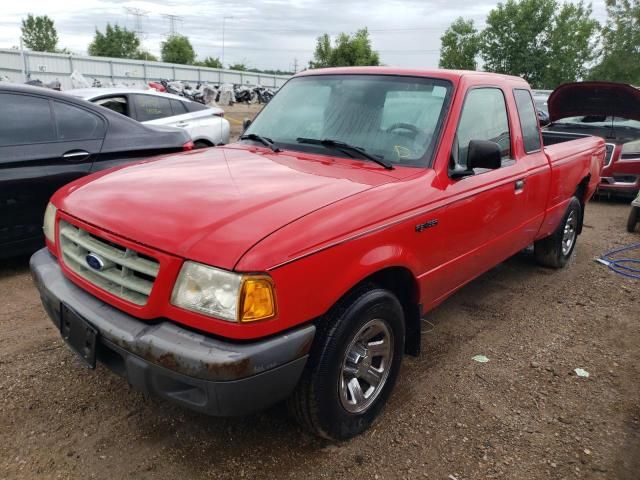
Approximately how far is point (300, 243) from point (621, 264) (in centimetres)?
500

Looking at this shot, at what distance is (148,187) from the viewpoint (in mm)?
2582

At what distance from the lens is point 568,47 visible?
52.5 m

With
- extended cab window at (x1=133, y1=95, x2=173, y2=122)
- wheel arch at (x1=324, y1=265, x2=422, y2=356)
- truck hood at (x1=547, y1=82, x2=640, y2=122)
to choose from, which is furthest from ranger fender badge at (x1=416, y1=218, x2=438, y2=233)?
extended cab window at (x1=133, y1=95, x2=173, y2=122)

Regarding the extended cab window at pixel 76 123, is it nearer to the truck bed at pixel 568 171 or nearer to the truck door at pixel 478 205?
the truck door at pixel 478 205

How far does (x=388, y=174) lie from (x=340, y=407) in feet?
4.13

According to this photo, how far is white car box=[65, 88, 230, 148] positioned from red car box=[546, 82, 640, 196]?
211 inches

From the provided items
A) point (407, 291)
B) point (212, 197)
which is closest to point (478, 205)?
point (407, 291)

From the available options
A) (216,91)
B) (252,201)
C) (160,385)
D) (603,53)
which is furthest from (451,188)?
(603,53)

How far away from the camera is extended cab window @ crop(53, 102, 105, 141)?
459cm

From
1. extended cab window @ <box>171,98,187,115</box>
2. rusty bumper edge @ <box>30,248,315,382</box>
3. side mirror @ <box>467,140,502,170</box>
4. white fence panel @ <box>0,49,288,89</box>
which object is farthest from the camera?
white fence panel @ <box>0,49,288,89</box>

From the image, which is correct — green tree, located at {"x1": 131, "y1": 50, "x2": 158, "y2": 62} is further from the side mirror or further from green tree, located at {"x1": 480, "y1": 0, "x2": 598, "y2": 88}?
the side mirror

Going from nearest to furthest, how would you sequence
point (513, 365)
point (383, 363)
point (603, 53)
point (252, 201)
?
1. point (252, 201)
2. point (383, 363)
3. point (513, 365)
4. point (603, 53)

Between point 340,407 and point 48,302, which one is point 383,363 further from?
point 48,302

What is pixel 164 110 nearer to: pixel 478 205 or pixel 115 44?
pixel 478 205
